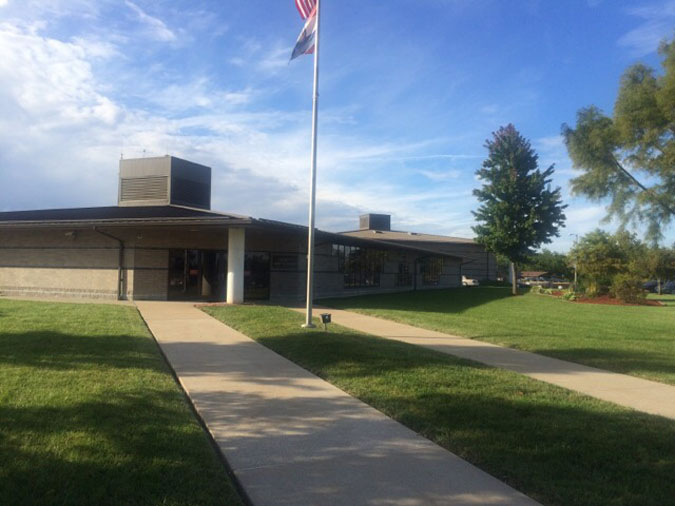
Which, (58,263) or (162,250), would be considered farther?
(58,263)

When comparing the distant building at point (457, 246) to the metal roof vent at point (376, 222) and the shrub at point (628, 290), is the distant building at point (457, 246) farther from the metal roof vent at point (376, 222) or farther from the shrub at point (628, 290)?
the shrub at point (628, 290)

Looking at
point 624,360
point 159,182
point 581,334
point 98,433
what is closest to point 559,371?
point 624,360

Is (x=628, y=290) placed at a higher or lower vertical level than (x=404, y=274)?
lower

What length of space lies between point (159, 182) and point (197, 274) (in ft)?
20.3

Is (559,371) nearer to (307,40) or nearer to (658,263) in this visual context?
(307,40)

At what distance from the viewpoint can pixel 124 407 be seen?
5.57 meters

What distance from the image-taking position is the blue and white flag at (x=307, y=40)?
41.8 ft

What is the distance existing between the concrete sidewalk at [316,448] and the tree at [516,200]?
92.6ft

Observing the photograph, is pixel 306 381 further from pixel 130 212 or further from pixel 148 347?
pixel 130 212

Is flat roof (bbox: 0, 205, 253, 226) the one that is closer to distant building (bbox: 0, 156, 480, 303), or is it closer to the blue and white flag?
distant building (bbox: 0, 156, 480, 303)

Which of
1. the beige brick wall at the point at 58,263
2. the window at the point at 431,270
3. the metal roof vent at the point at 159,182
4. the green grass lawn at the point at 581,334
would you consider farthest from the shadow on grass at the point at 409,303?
the window at the point at 431,270

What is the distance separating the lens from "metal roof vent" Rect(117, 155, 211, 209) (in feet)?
82.7

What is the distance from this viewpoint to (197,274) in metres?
21.6

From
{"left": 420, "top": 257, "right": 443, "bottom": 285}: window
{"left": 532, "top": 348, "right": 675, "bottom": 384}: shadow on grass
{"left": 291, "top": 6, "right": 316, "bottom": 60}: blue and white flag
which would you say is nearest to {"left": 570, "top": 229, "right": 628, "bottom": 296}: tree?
{"left": 420, "top": 257, "right": 443, "bottom": 285}: window
